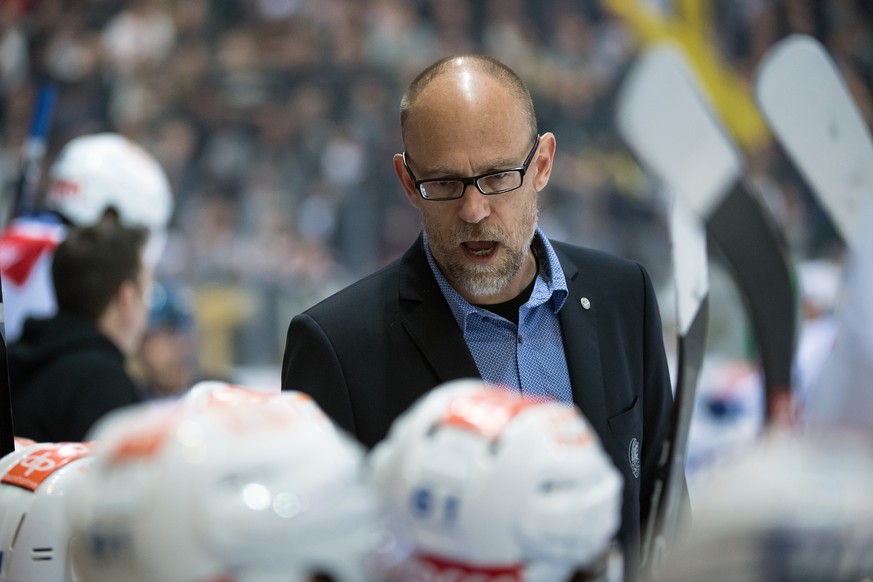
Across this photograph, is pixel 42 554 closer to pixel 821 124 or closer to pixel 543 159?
pixel 543 159

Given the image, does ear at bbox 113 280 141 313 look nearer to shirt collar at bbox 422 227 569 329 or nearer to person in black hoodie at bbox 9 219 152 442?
person in black hoodie at bbox 9 219 152 442

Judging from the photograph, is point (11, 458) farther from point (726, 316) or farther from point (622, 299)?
point (726, 316)

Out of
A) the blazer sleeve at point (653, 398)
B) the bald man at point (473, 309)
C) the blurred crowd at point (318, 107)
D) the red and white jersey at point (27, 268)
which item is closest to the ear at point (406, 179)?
the bald man at point (473, 309)

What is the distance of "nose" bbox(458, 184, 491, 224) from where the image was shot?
5.42 feet

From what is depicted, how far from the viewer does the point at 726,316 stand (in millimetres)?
5555

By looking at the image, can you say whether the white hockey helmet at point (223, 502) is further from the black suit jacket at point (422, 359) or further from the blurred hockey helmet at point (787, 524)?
the black suit jacket at point (422, 359)

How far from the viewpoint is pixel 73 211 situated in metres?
3.38

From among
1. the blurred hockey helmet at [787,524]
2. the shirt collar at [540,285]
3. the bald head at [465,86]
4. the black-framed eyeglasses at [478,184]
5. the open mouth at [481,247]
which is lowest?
the blurred hockey helmet at [787,524]

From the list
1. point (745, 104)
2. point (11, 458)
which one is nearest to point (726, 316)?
point (745, 104)

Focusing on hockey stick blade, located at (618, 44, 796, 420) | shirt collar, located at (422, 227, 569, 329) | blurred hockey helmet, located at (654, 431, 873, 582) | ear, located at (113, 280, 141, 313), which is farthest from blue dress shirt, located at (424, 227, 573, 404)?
ear, located at (113, 280, 141, 313)

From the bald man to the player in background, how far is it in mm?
1678

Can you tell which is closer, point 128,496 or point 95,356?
point 128,496

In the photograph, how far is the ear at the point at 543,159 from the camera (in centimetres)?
178

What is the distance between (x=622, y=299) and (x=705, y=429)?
2.97m
